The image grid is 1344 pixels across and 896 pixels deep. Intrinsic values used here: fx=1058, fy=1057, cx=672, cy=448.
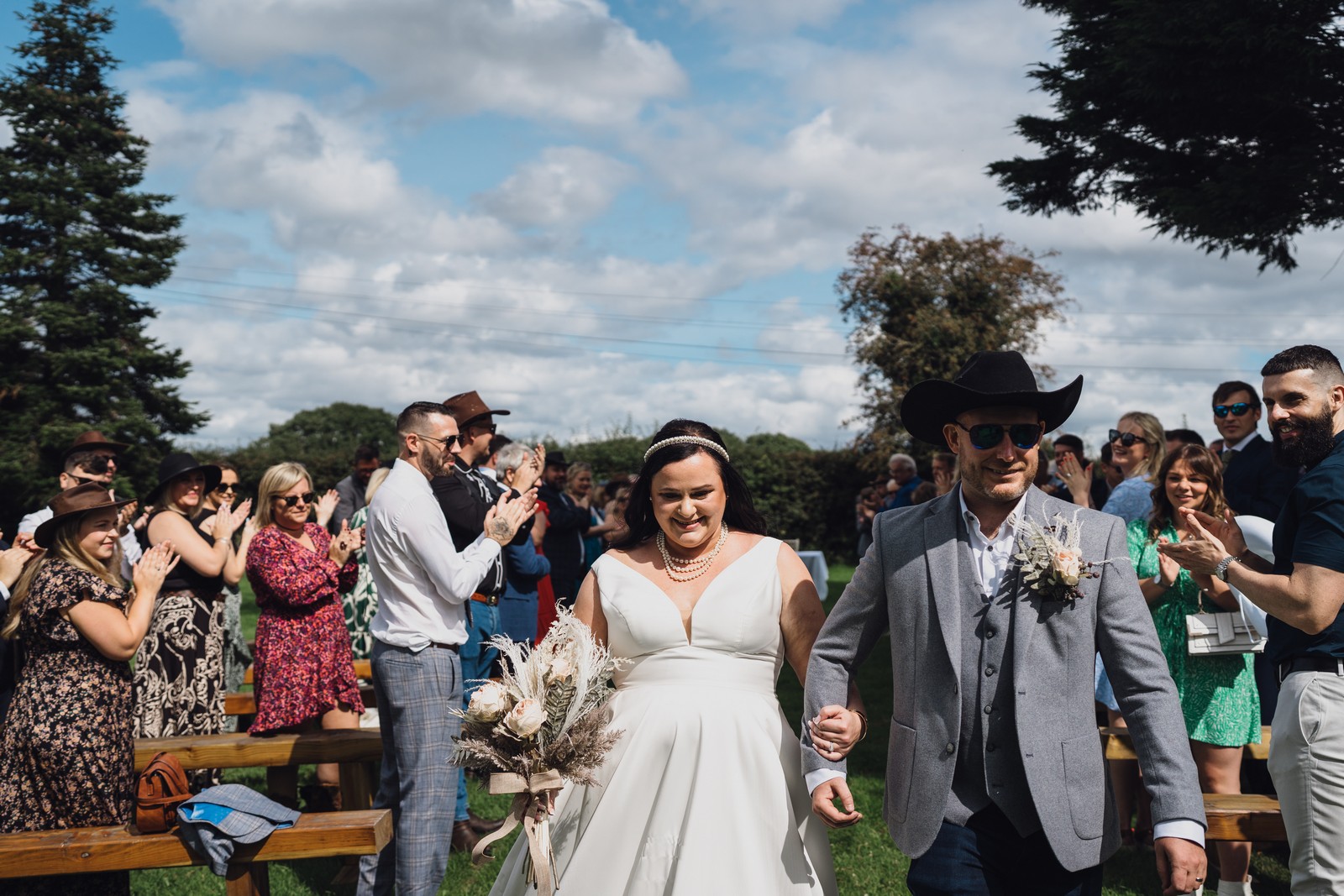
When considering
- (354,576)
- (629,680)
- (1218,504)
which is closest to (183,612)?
(354,576)

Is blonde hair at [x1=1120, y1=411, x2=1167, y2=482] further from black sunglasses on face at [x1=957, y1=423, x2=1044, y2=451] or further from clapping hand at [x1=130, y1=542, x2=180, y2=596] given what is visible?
clapping hand at [x1=130, y1=542, x2=180, y2=596]

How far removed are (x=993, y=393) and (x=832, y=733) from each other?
3.73ft

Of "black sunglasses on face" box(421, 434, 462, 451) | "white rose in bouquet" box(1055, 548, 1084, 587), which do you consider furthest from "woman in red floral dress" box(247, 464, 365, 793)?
"white rose in bouquet" box(1055, 548, 1084, 587)

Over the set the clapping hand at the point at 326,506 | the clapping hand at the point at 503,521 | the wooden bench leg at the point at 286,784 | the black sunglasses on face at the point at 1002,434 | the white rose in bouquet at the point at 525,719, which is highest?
the black sunglasses on face at the point at 1002,434

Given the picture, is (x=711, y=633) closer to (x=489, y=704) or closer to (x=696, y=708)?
(x=696, y=708)

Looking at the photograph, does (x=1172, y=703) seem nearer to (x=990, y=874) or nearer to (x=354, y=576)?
(x=990, y=874)

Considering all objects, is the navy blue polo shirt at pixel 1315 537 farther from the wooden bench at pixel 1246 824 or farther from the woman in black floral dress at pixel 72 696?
the woman in black floral dress at pixel 72 696

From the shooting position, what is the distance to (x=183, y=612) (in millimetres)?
6926

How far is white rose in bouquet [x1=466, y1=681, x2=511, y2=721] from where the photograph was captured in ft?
Answer: 11.4

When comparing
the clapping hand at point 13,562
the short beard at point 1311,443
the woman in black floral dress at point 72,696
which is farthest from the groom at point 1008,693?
the clapping hand at point 13,562

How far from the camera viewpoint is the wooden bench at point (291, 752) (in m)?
5.88

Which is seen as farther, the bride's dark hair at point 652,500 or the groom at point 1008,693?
the bride's dark hair at point 652,500

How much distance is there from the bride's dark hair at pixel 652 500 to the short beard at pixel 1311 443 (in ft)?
6.58

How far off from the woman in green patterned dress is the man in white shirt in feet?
11.2
